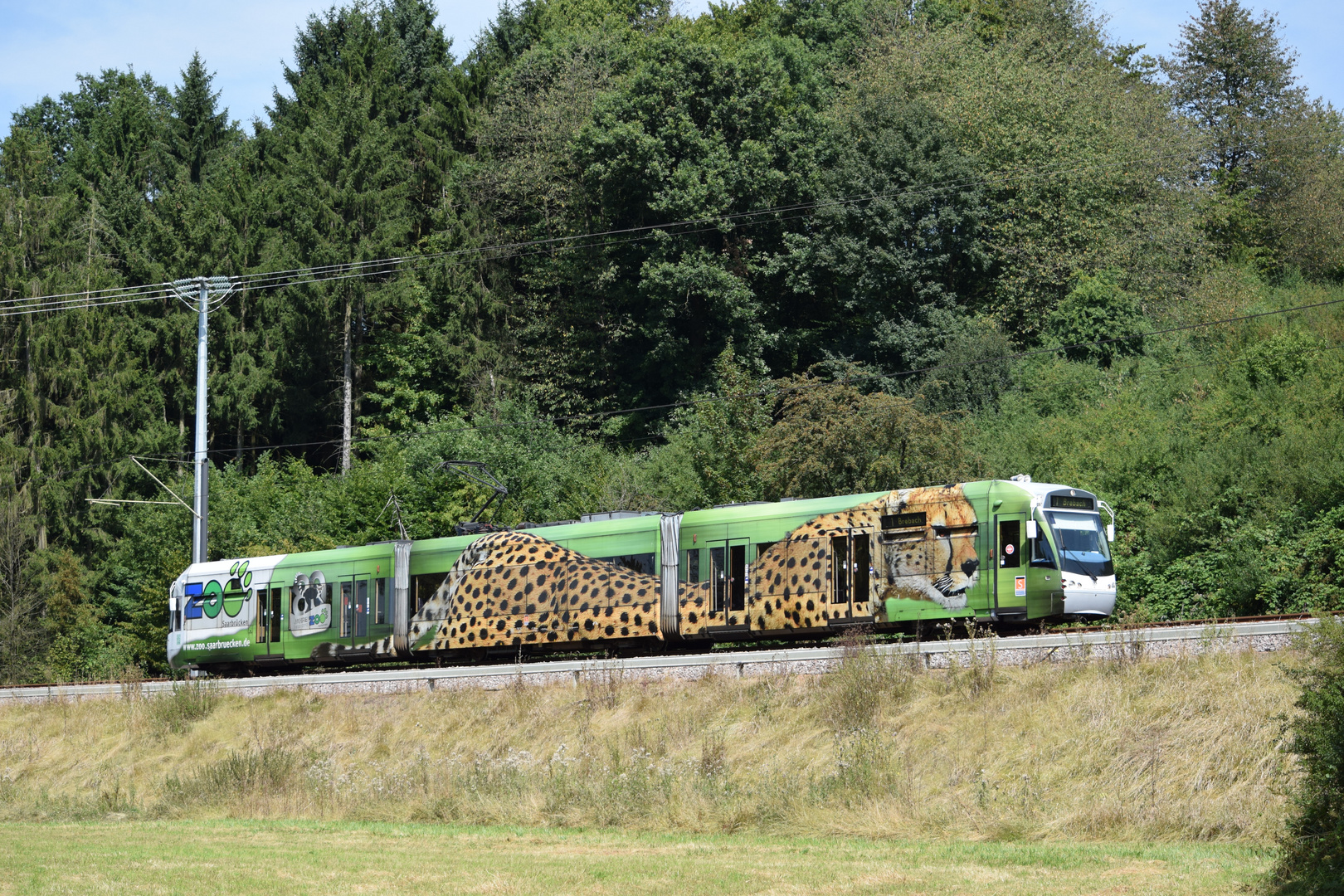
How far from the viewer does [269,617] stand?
116 feet

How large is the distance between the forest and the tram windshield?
42.6 ft

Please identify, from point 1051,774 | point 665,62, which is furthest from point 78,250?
point 1051,774

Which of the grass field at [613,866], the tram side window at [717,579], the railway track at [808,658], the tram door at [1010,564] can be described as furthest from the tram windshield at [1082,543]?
the grass field at [613,866]

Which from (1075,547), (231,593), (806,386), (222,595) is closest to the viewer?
(1075,547)

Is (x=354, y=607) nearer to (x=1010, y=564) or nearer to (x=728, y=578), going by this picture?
(x=728, y=578)

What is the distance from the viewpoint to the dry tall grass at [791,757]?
1697 centimetres

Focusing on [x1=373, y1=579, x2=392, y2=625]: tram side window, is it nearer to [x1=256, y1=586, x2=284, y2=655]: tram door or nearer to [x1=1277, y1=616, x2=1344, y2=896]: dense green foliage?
[x1=256, y1=586, x2=284, y2=655]: tram door

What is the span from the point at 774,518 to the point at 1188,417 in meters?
18.9

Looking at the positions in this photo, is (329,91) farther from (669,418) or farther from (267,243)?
(669,418)

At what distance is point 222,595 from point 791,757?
21.0m

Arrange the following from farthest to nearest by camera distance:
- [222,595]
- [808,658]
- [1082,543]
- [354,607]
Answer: [222,595]
[354,607]
[1082,543]
[808,658]

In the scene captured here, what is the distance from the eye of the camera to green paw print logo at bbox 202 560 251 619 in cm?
3600

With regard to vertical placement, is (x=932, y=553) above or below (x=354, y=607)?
above

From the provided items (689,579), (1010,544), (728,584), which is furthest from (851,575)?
(689,579)
